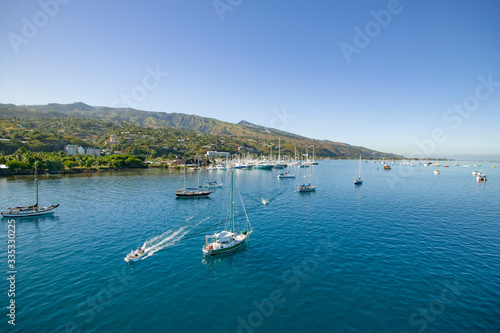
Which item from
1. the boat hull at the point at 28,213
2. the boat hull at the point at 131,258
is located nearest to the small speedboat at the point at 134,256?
the boat hull at the point at 131,258

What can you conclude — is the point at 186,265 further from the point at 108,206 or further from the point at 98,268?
the point at 108,206

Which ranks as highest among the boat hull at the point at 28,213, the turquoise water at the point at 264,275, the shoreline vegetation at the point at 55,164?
the shoreline vegetation at the point at 55,164

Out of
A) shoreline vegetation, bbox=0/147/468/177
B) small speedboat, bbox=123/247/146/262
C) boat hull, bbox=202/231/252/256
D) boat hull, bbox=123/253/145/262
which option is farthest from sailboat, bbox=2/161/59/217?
shoreline vegetation, bbox=0/147/468/177

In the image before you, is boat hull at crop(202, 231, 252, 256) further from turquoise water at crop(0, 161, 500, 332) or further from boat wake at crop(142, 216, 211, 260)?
boat wake at crop(142, 216, 211, 260)

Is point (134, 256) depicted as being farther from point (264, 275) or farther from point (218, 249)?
point (264, 275)

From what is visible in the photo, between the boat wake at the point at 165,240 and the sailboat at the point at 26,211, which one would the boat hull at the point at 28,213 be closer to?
the sailboat at the point at 26,211

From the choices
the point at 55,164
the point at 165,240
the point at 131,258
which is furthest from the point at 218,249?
the point at 55,164
